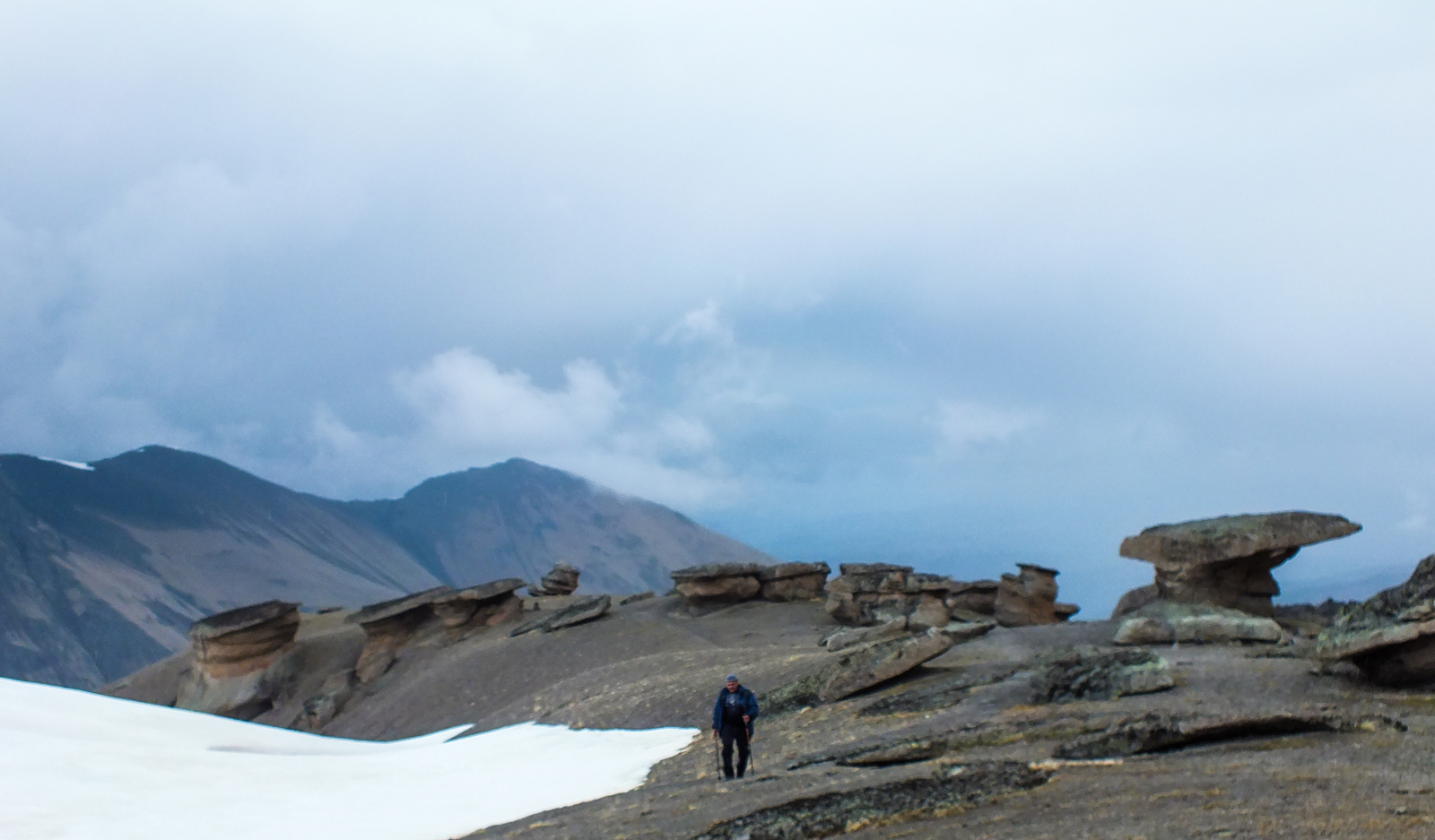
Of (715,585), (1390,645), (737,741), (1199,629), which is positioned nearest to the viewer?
(1390,645)

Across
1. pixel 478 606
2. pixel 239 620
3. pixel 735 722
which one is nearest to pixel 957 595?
pixel 478 606

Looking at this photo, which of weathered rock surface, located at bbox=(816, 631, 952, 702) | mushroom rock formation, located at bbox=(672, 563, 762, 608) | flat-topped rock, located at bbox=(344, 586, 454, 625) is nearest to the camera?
weathered rock surface, located at bbox=(816, 631, 952, 702)

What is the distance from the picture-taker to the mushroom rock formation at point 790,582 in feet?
143

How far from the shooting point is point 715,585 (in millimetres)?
42812

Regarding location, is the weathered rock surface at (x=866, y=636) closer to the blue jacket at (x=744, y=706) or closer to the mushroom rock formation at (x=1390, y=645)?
the blue jacket at (x=744, y=706)

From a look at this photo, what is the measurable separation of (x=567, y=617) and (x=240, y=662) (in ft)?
52.6

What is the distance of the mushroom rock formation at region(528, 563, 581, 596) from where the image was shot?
186ft

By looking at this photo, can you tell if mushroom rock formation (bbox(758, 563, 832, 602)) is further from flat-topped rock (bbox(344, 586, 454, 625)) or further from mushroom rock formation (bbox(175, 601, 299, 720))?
mushroom rock formation (bbox(175, 601, 299, 720))

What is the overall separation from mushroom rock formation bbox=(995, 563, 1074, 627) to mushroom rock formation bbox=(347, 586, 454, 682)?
22.2m

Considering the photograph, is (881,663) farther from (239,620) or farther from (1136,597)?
(239,620)

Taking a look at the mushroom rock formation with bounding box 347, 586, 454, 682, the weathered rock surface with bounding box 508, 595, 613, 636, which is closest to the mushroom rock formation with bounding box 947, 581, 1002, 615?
the weathered rock surface with bounding box 508, 595, 613, 636

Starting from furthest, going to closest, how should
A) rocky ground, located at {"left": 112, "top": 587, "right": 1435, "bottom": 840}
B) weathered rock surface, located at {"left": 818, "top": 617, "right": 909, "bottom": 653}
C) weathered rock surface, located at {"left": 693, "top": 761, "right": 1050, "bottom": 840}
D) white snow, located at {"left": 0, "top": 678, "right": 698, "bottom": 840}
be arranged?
weathered rock surface, located at {"left": 818, "top": 617, "right": 909, "bottom": 653} < white snow, located at {"left": 0, "top": 678, "right": 698, "bottom": 840} < weathered rock surface, located at {"left": 693, "top": 761, "right": 1050, "bottom": 840} < rocky ground, located at {"left": 112, "top": 587, "right": 1435, "bottom": 840}

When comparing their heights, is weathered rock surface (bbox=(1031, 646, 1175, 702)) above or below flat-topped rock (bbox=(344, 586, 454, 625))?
below

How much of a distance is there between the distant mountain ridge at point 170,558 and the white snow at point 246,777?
10724 cm
